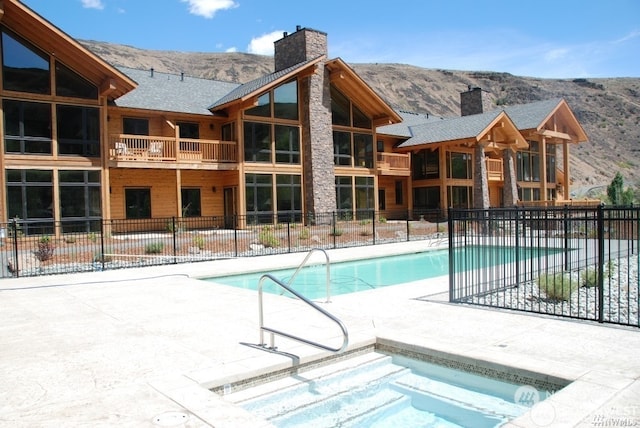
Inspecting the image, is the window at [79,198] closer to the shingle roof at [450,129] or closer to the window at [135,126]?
the window at [135,126]

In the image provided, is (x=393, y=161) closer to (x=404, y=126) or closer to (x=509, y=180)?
(x=404, y=126)

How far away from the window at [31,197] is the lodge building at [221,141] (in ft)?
0.13

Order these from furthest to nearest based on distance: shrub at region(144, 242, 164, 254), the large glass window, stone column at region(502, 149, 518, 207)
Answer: stone column at region(502, 149, 518, 207)
the large glass window
shrub at region(144, 242, 164, 254)

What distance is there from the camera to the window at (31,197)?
63.3 ft

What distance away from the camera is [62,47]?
66.5ft

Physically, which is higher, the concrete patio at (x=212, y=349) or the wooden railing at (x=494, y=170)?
the wooden railing at (x=494, y=170)

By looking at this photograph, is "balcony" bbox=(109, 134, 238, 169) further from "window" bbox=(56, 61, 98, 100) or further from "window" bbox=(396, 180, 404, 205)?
"window" bbox=(396, 180, 404, 205)

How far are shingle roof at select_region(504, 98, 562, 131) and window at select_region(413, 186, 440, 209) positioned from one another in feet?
24.7

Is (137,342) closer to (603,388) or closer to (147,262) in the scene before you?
(603,388)

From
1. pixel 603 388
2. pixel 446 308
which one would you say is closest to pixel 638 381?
pixel 603 388

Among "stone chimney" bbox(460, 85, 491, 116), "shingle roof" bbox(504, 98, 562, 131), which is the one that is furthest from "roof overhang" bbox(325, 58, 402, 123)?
"stone chimney" bbox(460, 85, 491, 116)

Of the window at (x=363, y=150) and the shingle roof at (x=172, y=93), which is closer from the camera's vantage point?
the shingle roof at (x=172, y=93)

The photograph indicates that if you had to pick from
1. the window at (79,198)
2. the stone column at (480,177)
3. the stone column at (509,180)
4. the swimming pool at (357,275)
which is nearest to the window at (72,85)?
the window at (79,198)

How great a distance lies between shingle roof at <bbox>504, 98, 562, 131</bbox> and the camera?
1363 inches
